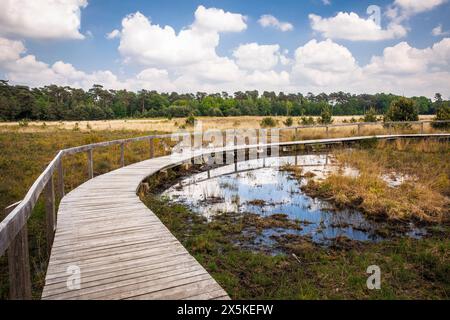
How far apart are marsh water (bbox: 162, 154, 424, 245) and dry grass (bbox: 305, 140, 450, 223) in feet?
1.75

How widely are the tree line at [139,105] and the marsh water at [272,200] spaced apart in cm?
5341

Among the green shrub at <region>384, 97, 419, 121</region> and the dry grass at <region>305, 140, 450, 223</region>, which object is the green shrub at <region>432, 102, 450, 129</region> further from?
the dry grass at <region>305, 140, 450, 223</region>

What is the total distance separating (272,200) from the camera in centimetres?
813

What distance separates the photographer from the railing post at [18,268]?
7.58ft

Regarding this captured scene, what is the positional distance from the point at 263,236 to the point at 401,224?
2.99 metres

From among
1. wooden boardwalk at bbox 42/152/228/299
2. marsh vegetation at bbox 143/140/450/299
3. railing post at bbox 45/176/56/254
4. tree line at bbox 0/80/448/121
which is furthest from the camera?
tree line at bbox 0/80/448/121

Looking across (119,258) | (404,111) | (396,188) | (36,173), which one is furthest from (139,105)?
(119,258)

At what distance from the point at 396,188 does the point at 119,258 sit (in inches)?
315

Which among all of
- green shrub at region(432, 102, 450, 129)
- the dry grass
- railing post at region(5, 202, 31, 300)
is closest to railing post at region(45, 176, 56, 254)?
railing post at region(5, 202, 31, 300)

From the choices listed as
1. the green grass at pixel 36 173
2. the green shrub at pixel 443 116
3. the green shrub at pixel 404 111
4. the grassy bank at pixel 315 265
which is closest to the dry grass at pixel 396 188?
the grassy bank at pixel 315 265

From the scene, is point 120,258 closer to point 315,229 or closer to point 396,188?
point 315,229

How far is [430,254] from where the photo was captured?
4574 mm

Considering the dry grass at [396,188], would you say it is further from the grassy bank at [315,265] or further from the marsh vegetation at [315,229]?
the grassy bank at [315,265]

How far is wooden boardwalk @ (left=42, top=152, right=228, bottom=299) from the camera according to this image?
2830mm
